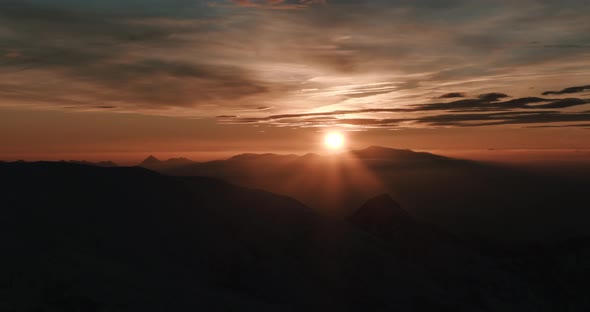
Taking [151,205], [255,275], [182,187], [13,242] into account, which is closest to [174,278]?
[255,275]

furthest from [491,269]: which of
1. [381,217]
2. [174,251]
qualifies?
[174,251]

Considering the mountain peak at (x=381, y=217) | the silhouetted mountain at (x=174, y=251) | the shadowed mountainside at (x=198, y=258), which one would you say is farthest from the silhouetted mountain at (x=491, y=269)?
the silhouetted mountain at (x=174, y=251)

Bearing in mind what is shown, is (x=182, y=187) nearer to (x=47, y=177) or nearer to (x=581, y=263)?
(x=47, y=177)

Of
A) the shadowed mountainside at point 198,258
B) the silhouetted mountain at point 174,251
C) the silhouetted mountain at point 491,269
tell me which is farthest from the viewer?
the silhouetted mountain at point 491,269

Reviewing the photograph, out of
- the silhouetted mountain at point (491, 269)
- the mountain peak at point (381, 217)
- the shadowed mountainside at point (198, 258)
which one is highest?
the shadowed mountainside at point (198, 258)

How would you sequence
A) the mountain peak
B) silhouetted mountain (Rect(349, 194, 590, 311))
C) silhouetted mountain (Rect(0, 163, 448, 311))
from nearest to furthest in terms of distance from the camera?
silhouetted mountain (Rect(0, 163, 448, 311)) < silhouetted mountain (Rect(349, 194, 590, 311)) < the mountain peak

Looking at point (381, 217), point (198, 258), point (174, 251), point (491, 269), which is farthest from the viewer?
point (381, 217)

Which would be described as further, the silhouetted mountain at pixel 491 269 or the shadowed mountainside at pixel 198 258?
the silhouetted mountain at pixel 491 269

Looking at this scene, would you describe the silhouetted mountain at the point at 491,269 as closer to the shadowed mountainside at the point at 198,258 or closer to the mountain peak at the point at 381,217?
the mountain peak at the point at 381,217

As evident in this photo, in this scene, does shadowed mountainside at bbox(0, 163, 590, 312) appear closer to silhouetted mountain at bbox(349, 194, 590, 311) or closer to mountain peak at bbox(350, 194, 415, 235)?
silhouetted mountain at bbox(349, 194, 590, 311)

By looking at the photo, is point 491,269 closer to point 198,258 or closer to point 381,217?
point 381,217

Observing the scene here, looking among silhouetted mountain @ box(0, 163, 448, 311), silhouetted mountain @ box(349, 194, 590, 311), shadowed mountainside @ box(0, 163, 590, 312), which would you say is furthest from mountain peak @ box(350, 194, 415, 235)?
silhouetted mountain @ box(0, 163, 448, 311)
